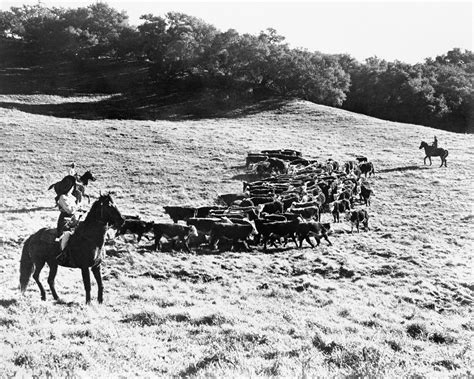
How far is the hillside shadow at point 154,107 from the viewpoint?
6156 centimetres

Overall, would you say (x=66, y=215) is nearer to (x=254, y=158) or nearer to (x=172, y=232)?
(x=172, y=232)

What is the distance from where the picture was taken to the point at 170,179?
33.8 m

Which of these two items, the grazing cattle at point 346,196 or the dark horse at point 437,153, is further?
the dark horse at point 437,153

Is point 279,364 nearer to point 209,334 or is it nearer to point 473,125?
point 209,334

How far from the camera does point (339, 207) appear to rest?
83.0 feet

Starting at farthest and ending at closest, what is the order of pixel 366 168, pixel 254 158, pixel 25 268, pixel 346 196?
pixel 254 158
pixel 366 168
pixel 346 196
pixel 25 268

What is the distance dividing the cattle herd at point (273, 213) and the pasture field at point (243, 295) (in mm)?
758

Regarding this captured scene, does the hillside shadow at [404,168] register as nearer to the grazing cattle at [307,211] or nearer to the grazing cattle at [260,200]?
the grazing cattle at [260,200]

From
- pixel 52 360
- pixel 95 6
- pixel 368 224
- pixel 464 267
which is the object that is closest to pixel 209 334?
pixel 52 360

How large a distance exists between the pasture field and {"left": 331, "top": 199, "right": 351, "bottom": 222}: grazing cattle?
0.59 m

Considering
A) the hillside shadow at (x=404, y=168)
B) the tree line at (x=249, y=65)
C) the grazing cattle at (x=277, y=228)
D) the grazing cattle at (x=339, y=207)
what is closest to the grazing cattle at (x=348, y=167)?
the hillside shadow at (x=404, y=168)

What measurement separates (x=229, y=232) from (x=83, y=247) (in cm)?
825

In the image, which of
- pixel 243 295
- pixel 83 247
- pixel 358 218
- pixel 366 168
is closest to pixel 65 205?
pixel 83 247

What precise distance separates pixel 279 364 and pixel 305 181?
72.4 feet
